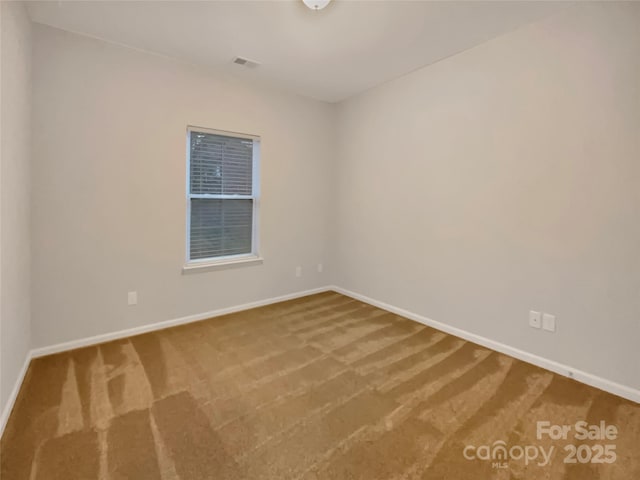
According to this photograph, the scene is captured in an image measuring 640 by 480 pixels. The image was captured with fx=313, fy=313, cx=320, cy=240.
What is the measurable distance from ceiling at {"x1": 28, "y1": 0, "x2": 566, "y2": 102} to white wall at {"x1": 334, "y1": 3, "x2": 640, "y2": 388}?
0.31 m

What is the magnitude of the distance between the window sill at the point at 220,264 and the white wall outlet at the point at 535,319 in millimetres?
2727

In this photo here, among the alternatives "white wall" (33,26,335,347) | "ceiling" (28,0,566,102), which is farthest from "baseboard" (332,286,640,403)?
"ceiling" (28,0,566,102)

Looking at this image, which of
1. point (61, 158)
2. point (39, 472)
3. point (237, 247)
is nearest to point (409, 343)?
point (237, 247)

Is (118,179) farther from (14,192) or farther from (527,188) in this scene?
(527,188)

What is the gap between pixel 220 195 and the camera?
351 centimetres

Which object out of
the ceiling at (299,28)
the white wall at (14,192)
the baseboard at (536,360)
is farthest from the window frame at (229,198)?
the baseboard at (536,360)

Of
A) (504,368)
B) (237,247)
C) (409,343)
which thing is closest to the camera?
(504,368)

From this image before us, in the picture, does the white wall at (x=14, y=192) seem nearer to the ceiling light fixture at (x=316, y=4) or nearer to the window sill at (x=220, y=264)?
the window sill at (x=220, y=264)

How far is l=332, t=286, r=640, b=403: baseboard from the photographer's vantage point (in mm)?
2074

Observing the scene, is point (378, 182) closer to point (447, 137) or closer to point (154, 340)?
point (447, 137)

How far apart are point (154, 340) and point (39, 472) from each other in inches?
56.2

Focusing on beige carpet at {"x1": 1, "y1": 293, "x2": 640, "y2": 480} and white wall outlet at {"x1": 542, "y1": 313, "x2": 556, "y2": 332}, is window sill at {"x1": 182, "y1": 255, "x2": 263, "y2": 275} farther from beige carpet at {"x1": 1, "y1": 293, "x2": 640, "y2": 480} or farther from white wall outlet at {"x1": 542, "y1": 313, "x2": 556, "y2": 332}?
white wall outlet at {"x1": 542, "y1": 313, "x2": 556, "y2": 332}

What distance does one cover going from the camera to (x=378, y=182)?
373 centimetres

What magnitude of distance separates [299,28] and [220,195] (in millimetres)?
1833
